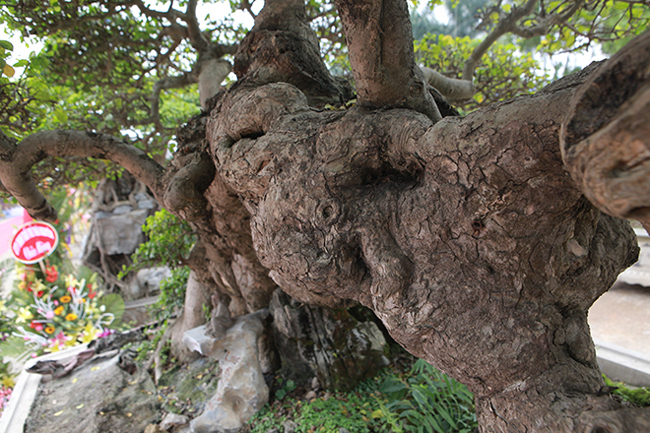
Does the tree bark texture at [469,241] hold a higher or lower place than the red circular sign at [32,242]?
lower

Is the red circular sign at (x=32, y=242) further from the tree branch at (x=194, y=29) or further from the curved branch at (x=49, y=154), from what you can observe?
the tree branch at (x=194, y=29)

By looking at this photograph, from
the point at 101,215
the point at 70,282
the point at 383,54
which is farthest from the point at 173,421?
the point at 101,215

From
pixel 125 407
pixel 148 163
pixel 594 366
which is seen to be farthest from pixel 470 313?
pixel 125 407

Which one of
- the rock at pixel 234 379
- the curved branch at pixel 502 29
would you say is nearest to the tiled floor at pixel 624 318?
the curved branch at pixel 502 29

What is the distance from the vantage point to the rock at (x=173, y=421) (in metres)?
3.36

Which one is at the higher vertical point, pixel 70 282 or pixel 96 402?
pixel 70 282

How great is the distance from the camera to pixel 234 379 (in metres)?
3.32

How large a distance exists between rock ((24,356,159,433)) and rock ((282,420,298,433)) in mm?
1534

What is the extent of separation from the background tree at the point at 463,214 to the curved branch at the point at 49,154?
4.46 ft

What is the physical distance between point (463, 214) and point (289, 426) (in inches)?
99.1

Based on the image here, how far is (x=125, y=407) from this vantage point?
152 inches

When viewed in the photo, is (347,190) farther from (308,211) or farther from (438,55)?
(438,55)

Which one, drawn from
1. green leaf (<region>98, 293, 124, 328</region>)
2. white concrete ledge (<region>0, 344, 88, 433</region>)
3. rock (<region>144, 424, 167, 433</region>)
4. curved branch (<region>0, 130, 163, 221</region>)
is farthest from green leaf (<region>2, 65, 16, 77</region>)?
green leaf (<region>98, 293, 124, 328</region>)

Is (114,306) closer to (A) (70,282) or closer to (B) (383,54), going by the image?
(A) (70,282)
